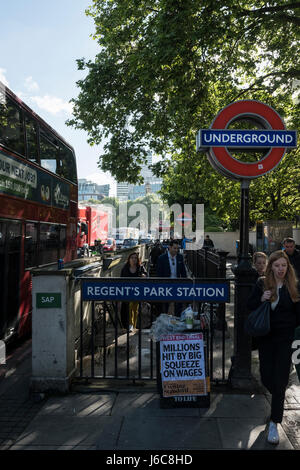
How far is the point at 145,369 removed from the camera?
520 cm

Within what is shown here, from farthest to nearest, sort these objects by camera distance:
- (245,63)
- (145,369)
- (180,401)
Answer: (245,63), (145,369), (180,401)

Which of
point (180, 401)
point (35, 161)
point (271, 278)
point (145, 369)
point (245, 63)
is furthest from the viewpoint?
point (245, 63)

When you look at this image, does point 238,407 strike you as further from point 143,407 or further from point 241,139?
point 241,139

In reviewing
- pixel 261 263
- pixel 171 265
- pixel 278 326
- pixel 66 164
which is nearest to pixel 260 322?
pixel 278 326

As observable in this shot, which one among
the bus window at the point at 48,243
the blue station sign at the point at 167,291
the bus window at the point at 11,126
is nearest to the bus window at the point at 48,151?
the bus window at the point at 11,126

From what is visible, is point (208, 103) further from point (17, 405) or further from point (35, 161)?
point (17, 405)

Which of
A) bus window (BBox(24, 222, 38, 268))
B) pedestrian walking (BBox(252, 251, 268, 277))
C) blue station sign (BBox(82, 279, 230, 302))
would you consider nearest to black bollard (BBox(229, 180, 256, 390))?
blue station sign (BBox(82, 279, 230, 302))

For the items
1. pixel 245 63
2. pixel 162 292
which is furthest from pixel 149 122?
pixel 162 292

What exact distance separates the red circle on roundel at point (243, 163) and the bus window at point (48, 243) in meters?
4.42

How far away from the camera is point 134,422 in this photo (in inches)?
143

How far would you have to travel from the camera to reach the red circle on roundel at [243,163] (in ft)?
15.2

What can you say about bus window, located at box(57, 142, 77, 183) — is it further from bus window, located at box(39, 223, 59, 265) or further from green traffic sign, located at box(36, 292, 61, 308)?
green traffic sign, located at box(36, 292, 61, 308)

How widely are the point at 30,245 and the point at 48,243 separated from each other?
1.02 m
